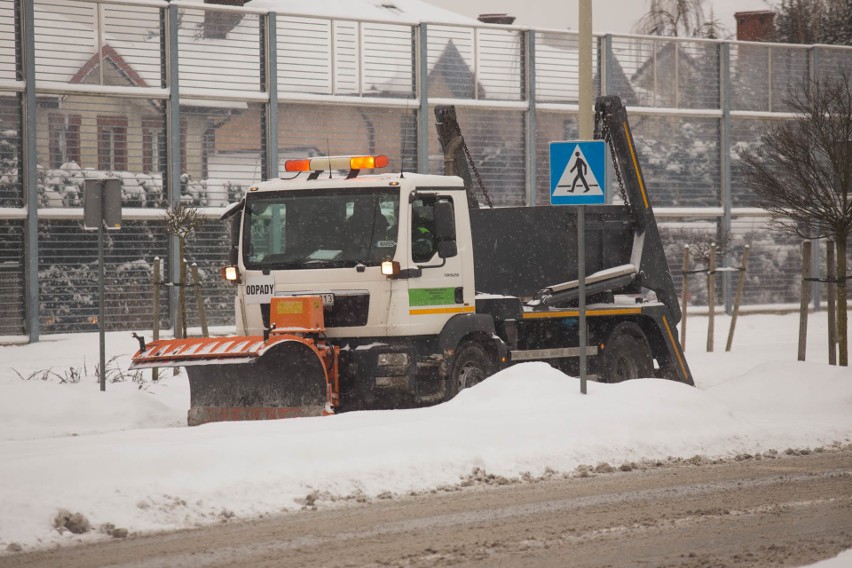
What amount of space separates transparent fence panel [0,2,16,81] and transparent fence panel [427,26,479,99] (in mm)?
9225

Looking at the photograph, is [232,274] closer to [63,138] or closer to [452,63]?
[63,138]

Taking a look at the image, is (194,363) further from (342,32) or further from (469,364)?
(342,32)

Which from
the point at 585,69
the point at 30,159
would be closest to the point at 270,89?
the point at 30,159

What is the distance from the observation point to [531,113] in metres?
29.5

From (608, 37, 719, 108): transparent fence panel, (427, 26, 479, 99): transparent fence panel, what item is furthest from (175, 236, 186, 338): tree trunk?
(608, 37, 719, 108): transparent fence panel

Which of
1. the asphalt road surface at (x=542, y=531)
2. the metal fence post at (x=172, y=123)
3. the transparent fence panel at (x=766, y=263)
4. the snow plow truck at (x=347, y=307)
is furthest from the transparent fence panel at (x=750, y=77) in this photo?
the asphalt road surface at (x=542, y=531)

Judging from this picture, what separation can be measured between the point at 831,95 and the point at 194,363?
10.7 metres

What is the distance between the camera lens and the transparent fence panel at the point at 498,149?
2909 cm

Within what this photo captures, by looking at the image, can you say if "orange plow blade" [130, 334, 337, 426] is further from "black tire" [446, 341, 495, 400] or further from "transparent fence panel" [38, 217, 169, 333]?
"transparent fence panel" [38, 217, 169, 333]

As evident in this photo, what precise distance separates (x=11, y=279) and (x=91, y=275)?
1.58 metres

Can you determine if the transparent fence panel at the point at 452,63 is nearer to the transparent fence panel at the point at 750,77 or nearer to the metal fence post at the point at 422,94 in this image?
the metal fence post at the point at 422,94

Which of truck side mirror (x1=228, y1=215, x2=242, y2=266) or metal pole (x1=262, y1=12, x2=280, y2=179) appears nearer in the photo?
truck side mirror (x1=228, y1=215, x2=242, y2=266)

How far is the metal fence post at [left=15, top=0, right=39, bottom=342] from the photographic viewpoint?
961 inches

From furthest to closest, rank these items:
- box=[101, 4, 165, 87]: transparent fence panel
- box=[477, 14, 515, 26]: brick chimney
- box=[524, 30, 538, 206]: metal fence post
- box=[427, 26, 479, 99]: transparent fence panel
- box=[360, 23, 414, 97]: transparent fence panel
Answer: box=[477, 14, 515, 26]: brick chimney < box=[524, 30, 538, 206]: metal fence post < box=[427, 26, 479, 99]: transparent fence panel < box=[360, 23, 414, 97]: transparent fence panel < box=[101, 4, 165, 87]: transparent fence panel
